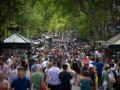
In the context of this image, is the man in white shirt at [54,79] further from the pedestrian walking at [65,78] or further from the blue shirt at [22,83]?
the blue shirt at [22,83]

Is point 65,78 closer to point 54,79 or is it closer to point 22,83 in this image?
point 54,79

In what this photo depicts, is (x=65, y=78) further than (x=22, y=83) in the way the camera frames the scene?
Yes

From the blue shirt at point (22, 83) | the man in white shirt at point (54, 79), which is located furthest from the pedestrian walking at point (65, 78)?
the blue shirt at point (22, 83)

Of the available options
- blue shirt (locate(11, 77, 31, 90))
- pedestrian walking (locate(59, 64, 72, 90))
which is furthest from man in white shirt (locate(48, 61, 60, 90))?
blue shirt (locate(11, 77, 31, 90))

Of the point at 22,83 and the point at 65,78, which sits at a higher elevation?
the point at 22,83

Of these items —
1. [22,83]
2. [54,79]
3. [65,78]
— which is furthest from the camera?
[54,79]

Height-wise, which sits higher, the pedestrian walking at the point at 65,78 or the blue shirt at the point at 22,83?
the blue shirt at the point at 22,83

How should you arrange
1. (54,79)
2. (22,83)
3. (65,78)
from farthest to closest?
(54,79) → (65,78) → (22,83)

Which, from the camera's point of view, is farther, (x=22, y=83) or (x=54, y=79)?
(x=54, y=79)

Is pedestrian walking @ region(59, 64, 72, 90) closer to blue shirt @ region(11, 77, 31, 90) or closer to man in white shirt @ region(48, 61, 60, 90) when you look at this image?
man in white shirt @ region(48, 61, 60, 90)

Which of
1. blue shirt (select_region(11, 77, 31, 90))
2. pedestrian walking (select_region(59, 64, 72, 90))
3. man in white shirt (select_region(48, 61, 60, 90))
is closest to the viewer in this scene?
blue shirt (select_region(11, 77, 31, 90))

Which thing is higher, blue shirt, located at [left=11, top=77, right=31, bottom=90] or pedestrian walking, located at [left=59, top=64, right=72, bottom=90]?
blue shirt, located at [left=11, top=77, right=31, bottom=90]

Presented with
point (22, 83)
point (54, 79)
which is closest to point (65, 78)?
point (54, 79)

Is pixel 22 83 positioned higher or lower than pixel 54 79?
higher
